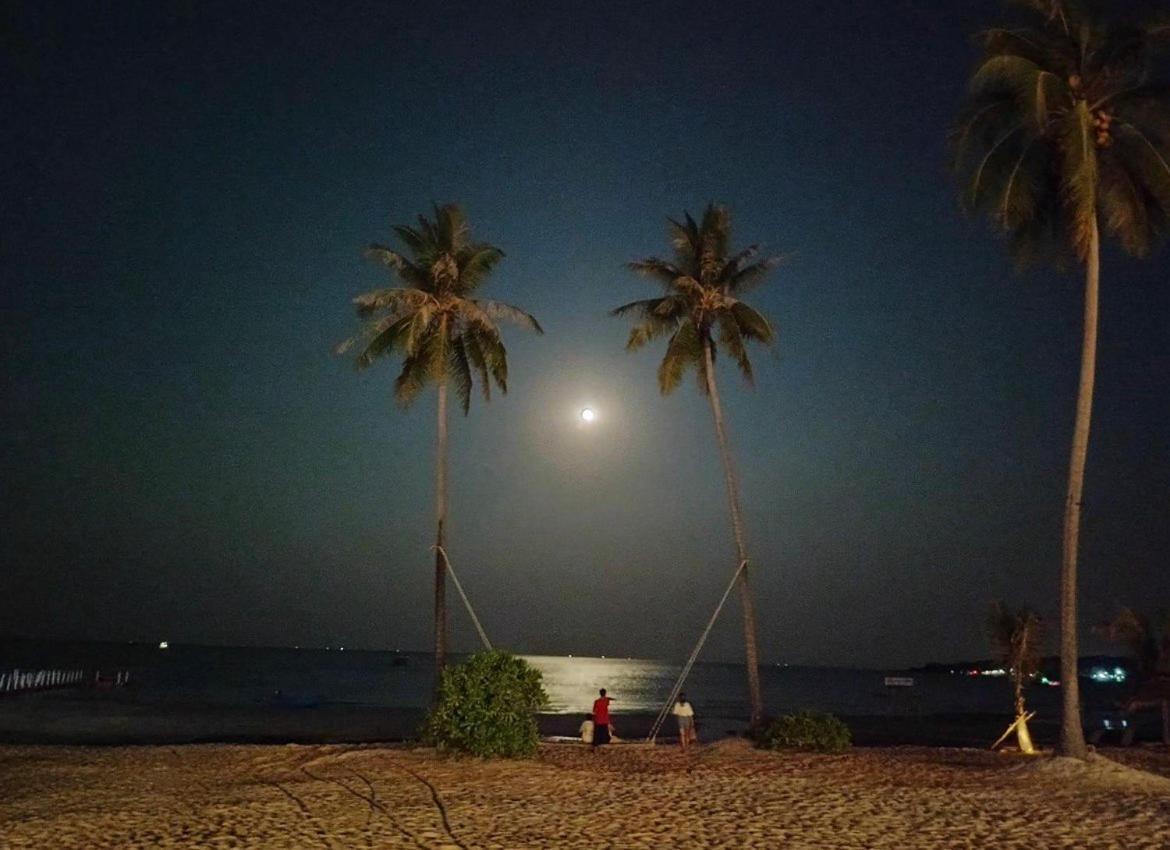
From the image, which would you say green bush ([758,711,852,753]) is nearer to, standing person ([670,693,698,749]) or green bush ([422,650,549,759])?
standing person ([670,693,698,749])

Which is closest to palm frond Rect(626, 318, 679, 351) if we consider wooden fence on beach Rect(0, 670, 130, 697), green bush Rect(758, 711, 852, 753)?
green bush Rect(758, 711, 852, 753)

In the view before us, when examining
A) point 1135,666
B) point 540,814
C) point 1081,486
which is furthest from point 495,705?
point 1135,666

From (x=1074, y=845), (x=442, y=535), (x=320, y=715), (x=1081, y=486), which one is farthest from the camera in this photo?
(x=320, y=715)

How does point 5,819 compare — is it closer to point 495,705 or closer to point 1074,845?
point 495,705

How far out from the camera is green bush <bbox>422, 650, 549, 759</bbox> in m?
20.6

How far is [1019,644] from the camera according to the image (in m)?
28.7

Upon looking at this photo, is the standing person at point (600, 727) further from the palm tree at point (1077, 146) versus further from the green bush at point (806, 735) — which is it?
the palm tree at point (1077, 146)

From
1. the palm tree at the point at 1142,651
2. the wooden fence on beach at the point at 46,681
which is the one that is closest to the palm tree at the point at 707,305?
the palm tree at the point at 1142,651

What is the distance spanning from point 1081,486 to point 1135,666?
18.6 meters

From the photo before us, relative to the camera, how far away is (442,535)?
1126 inches

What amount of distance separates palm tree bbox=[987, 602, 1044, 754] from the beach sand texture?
6626 mm

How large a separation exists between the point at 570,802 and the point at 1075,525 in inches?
474

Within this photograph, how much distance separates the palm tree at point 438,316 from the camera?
28750 millimetres

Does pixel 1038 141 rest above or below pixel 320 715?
above
